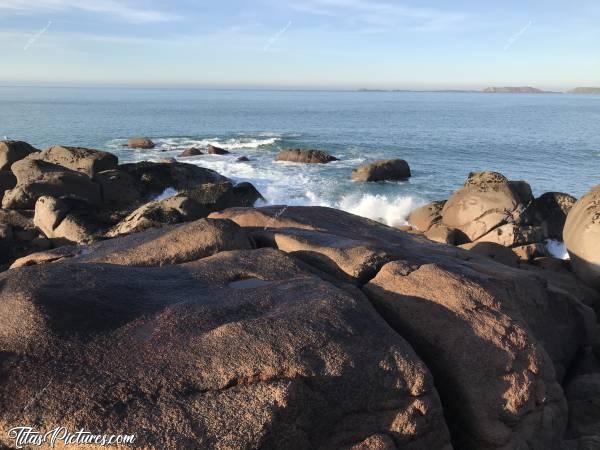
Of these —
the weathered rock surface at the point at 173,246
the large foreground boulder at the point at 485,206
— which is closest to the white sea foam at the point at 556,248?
the large foreground boulder at the point at 485,206

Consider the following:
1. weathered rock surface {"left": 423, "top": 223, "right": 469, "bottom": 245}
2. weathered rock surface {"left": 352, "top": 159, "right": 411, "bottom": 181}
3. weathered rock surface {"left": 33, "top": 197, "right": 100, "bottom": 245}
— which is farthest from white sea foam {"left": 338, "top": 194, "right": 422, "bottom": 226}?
weathered rock surface {"left": 33, "top": 197, "right": 100, "bottom": 245}

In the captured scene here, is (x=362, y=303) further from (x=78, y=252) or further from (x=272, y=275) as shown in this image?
(x=78, y=252)

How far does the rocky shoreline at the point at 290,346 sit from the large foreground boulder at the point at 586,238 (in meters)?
5.31

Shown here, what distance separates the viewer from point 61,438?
4.10m

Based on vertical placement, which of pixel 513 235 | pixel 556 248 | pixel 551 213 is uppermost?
pixel 551 213

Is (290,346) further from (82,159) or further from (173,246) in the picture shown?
(82,159)

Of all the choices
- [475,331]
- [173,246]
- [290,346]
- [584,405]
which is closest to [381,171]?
[584,405]

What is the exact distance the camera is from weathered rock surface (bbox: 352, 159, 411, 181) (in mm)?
34594

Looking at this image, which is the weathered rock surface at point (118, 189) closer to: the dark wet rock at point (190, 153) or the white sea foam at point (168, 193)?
the white sea foam at point (168, 193)

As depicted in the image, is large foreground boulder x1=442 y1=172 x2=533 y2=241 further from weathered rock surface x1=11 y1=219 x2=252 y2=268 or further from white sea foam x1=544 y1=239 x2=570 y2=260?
weathered rock surface x1=11 y1=219 x2=252 y2=268

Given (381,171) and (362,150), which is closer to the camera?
(381,171)

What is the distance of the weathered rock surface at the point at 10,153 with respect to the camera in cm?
2195

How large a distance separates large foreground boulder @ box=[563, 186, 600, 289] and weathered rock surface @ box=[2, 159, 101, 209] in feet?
51.0

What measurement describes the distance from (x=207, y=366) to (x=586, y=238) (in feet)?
44.6
